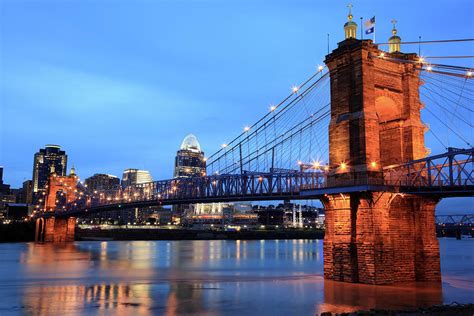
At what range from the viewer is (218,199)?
183ft

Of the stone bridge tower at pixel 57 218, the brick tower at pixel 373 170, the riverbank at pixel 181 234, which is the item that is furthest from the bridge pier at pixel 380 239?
the riverbank at pixel 181 234

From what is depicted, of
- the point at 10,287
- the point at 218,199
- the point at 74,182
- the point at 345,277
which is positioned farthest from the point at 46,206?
the point at 345,277

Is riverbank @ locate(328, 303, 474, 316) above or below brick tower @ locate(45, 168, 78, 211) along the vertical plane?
below

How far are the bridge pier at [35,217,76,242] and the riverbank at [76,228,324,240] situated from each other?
21.9m

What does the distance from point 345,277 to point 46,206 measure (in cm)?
11718

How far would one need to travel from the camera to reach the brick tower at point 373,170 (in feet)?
106

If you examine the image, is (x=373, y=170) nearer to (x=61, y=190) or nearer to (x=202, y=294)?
(x=202, y=294)

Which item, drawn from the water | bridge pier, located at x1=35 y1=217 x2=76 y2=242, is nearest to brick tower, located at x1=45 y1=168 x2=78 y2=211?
bridge pier, located at x1=35 y1=217 x2=76 y2=242

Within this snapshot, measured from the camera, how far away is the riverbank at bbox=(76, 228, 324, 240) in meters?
161

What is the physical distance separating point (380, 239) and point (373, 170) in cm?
469

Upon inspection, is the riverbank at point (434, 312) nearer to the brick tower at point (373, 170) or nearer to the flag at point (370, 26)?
the brick tower at point (373, 170)

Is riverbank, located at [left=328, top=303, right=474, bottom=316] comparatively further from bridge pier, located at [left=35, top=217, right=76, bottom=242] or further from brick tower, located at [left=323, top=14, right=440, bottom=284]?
bridge pier, located at [left=35, top=217, right=76, bottom=242]

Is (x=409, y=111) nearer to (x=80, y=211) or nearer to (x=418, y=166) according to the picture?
(x=418, y=166)

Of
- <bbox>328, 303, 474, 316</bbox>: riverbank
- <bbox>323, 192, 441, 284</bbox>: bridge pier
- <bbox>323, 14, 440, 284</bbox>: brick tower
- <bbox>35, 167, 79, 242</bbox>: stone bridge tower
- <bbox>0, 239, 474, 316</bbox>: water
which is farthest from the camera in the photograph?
<bbox>35, 167, 79, 242</bbox>: stone bridge tower
